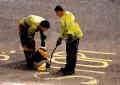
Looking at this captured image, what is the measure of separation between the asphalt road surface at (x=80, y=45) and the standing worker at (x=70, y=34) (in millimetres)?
317

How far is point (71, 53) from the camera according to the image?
827 centimetres

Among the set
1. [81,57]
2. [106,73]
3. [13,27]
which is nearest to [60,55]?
[81,57]

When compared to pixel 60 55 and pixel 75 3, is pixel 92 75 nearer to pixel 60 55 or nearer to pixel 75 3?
pixel 60 55

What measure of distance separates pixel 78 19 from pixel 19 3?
12.4 ft

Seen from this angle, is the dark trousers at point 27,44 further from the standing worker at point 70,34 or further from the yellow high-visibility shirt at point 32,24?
the standing worker at point 70,34

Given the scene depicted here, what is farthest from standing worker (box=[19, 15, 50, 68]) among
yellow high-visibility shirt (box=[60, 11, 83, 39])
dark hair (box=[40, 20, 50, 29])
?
yellow high-visibility shirt (box=[60, 11, 83, 39])

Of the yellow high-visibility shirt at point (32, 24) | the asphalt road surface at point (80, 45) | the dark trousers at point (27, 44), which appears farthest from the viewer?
the dark trousers at point (27, 44)

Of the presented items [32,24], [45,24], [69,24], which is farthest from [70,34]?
[32,24]

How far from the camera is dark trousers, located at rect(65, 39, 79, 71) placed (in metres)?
8.23

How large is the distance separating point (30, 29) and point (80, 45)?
3084 millimetres

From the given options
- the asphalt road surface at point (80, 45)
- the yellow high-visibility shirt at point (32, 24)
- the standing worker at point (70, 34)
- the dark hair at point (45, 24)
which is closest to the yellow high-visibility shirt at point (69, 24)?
the standing worker at point (70, 34)

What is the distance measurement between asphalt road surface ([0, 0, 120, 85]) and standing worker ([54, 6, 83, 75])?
0.32 metres

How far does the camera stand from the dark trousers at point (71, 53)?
8227 mm

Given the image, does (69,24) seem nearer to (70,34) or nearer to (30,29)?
(70,34)
